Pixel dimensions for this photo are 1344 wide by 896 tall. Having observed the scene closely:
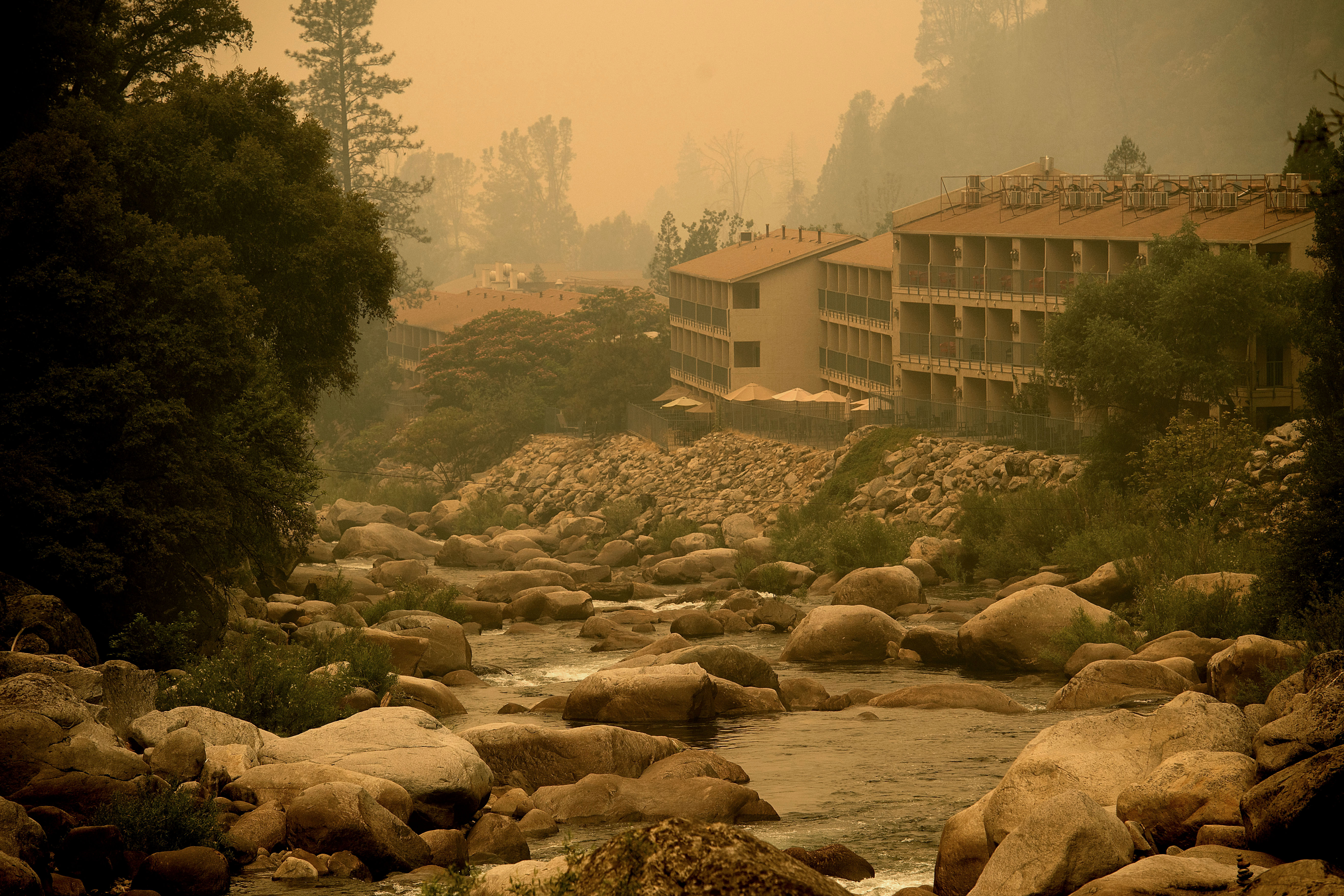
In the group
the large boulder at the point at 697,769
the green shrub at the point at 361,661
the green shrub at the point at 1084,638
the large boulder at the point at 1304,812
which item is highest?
the large boulder at the point at 1304,812

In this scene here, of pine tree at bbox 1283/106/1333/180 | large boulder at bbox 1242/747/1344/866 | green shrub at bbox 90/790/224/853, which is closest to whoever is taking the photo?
pine tree at bbox 1283/106/1333/180

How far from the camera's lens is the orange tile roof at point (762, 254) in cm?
6775

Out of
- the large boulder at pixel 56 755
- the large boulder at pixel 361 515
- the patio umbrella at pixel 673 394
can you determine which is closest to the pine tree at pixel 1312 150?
the large boulder at pixel 56 755

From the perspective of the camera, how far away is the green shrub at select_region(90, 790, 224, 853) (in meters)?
15.0

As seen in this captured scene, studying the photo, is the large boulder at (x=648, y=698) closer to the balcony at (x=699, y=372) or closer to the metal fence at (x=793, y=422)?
the metal fence at (x=793, y=422)

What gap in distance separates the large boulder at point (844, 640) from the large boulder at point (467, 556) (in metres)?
22.8

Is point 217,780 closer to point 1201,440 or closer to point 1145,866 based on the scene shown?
point 1145,866

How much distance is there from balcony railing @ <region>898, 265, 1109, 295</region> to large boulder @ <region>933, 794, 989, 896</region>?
3450 centimetres

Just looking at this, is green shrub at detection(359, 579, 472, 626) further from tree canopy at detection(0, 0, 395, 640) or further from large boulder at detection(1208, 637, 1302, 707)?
large boulder at detection(1208, 637, 1302, 707)

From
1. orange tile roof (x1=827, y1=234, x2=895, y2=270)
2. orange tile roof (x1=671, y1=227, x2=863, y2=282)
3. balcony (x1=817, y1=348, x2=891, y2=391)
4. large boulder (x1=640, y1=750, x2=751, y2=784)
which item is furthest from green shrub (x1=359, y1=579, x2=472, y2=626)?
orange tile roof (x1=671, y1=227, x2=863, y2=282)

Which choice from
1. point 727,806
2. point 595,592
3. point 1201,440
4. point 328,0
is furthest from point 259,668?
point 328,0

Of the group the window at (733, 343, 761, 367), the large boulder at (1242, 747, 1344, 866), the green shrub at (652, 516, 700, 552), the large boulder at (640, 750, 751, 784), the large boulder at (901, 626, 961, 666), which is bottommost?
the green shrub at (652, 516, 700, 552)

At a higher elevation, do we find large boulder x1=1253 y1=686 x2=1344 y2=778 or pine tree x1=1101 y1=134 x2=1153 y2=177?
pine tree x1=1101 y1=134 x2=1153 y2=177

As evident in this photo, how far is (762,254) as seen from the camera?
72062mm
